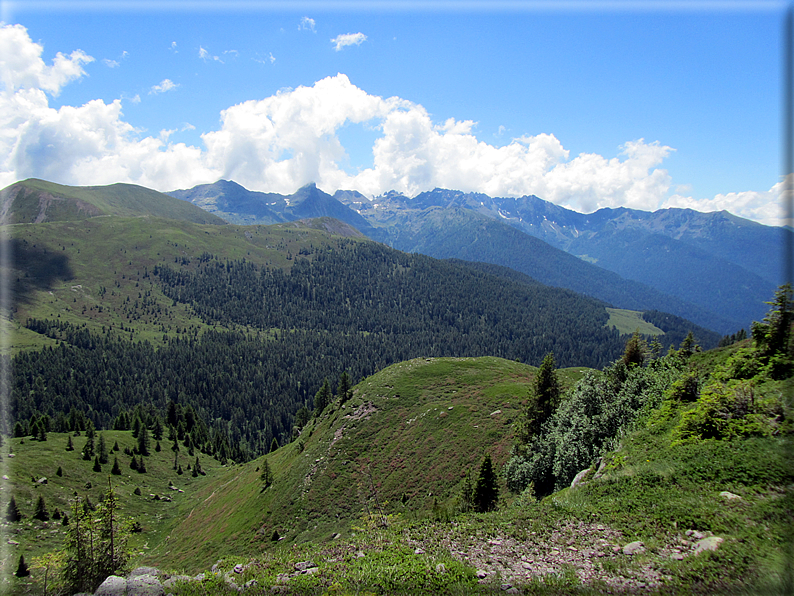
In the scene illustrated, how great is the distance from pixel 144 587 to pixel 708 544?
72.4ft

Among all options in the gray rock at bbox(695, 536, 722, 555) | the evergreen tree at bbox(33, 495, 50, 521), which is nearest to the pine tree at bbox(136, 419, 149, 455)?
the evergreen tree at bbox(33, 495, 50, 521)

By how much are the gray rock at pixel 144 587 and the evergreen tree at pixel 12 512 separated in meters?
66.9

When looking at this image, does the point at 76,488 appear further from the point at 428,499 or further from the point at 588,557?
the point at 588,557

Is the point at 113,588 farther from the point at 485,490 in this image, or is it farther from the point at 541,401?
the point at 541,401

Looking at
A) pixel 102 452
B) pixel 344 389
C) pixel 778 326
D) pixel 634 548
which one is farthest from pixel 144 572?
pixel 102 452

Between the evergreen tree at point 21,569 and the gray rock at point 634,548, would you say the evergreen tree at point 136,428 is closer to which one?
the evergreen tree at point 21,569

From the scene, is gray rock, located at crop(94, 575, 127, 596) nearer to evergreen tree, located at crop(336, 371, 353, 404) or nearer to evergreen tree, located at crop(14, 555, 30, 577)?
evergreen tree, located at crop(14, 555, 30, 577)

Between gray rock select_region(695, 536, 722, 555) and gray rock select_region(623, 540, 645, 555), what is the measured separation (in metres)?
1.79

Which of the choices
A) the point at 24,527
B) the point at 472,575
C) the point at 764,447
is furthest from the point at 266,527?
the point at 764,447

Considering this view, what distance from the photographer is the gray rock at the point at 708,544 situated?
38.3ft

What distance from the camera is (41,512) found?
195 feet

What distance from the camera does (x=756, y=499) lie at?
1338 cm

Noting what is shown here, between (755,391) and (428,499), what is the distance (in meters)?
36.8

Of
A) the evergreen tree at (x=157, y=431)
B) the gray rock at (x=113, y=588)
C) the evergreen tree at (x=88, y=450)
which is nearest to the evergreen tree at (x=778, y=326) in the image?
the gray rock at (x=113, y=588)
